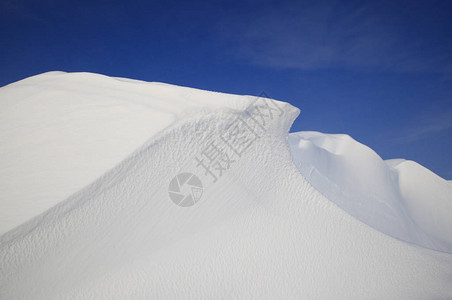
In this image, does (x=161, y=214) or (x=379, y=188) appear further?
(x=379, y=188)

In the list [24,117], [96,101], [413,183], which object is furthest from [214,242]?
[413,183]

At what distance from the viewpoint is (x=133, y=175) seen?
265 centimetres

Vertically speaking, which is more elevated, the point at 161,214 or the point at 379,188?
the point at 379,188

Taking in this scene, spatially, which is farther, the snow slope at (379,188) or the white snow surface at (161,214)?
the snow slope at (379,188)

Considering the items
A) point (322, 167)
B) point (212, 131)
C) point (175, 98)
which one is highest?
point (322, 167)

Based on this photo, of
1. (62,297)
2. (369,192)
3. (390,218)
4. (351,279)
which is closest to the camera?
(62,297)

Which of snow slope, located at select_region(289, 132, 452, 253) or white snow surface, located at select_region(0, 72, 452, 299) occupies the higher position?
snow slope, located at select_region(289, 132, 452, 253)

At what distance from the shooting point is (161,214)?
2873 mm

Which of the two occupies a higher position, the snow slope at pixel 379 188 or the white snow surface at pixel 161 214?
the snow slope at pixel 379 188

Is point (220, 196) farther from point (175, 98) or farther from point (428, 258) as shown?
point (428, 258)

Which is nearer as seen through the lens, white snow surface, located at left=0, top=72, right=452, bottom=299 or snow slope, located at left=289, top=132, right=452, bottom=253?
white snow surface, located at left=0, top=72, right=452, bottom=299

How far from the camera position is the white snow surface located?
2342 mm

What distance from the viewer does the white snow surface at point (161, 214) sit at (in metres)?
2.34

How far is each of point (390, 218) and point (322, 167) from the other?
150 centimetres
